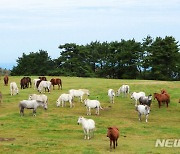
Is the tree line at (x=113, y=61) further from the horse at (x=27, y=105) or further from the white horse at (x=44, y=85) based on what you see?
the horse at (x=27, y=105)

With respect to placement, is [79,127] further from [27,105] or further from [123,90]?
[123,90]

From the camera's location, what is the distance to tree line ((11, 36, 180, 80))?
244 ft

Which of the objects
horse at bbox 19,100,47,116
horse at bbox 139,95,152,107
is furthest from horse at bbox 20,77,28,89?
horse at bbox 139,95,152,107

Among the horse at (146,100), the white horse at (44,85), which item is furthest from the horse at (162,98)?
the white horse at (44,85)

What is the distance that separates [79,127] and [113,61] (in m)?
56.0

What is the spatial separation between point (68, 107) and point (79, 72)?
53.5 meters

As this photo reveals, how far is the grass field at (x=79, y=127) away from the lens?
67.9 feet

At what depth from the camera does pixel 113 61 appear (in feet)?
271

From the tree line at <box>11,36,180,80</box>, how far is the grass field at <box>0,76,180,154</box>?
106 feet

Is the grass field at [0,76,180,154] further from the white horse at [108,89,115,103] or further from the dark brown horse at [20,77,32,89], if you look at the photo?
the dark brown horse at [20,77,32,89]

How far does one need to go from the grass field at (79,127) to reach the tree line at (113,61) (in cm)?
3239

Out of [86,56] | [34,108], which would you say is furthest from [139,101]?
[86,56]

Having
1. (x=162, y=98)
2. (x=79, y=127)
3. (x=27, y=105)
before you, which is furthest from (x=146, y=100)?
(x=27, y=105)

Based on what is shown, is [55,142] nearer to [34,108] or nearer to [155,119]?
[34,108]
